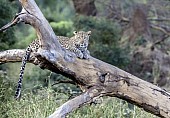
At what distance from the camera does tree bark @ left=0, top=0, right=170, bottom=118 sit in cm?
590

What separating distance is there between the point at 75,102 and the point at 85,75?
378mm

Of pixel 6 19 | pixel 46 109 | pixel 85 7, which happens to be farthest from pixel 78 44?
pixel 85 7

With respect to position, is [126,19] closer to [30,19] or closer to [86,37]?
[86,37]

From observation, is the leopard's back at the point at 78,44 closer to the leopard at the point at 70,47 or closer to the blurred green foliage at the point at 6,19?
the leopard at the point at 70,47

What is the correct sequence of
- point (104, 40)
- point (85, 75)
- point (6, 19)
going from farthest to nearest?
1. point (104, 40)
2. point (6, 19)
3. point (85, 75)

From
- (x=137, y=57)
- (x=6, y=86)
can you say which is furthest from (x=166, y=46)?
(x=6, y=86)

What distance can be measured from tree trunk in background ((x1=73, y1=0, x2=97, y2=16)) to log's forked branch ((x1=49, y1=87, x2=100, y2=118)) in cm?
895

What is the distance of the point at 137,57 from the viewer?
14.4 meters

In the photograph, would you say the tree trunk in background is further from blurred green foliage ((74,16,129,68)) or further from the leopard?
the leopard

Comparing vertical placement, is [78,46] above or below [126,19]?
below

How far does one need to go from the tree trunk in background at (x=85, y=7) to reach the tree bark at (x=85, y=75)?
28.0 ft

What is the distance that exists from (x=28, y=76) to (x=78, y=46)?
5.29 m

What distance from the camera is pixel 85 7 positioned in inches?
602

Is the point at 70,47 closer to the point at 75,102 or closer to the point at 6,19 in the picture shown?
the point at 75,102
